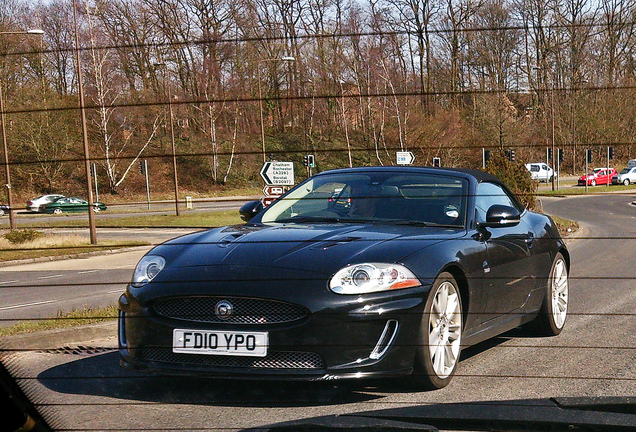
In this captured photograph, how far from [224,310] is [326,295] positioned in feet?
1.65

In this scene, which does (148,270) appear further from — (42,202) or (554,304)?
(42,202)

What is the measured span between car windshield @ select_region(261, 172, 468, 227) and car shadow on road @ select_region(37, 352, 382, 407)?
1122mm

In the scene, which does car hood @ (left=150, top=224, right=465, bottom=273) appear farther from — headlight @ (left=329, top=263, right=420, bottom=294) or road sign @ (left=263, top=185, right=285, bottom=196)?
road sign @ (left=263, top=185, right=285, bottom=196)

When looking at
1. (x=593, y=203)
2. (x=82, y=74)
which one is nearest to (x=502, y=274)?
(x=82, y=74)

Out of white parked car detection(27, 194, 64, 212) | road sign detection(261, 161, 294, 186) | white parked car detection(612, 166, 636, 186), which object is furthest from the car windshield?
white parked car detection(612, 166, 636, 186)

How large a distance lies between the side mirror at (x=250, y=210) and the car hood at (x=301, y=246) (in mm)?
971

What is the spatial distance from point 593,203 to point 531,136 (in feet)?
125

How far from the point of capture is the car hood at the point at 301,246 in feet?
14.0

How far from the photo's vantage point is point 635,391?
470 cm

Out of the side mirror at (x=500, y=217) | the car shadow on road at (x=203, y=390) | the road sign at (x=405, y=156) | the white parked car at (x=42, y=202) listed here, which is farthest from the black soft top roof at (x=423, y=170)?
the white parked car at (x=42, y=202)

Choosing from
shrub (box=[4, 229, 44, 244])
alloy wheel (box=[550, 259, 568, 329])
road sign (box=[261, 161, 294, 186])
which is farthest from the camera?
shrub (box=[4, 229, 44, 244])

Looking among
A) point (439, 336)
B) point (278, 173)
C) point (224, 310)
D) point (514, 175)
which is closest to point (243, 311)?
point (224, 310)

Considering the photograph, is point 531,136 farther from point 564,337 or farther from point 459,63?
point 564,337

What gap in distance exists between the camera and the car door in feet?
17.3
